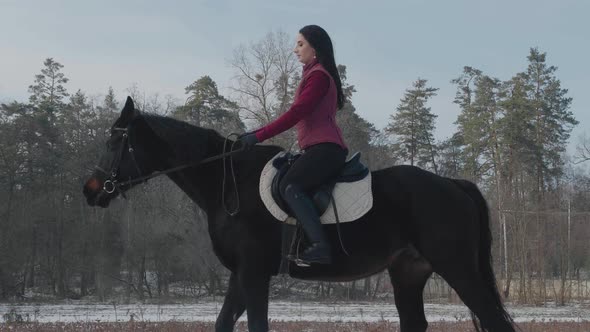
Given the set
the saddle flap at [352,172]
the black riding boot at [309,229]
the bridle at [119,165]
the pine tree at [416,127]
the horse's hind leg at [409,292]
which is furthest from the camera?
the pine tree at [416,127]

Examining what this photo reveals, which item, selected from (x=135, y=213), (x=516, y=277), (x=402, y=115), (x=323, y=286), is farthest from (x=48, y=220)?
(x=402, y=115)

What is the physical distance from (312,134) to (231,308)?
179cm

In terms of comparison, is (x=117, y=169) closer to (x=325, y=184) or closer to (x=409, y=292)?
(x=325, y=184)

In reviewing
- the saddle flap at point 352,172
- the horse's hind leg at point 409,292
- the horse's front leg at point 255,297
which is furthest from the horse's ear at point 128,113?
the horse's hind leg at point 409,292

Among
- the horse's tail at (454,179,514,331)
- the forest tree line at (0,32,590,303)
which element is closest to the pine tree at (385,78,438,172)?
the forest tree line at (0,32,590,303)

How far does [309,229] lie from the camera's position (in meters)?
5.93

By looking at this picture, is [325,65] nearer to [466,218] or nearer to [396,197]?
[396,197]

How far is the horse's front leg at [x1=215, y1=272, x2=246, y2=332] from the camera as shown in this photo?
6137 millimetres

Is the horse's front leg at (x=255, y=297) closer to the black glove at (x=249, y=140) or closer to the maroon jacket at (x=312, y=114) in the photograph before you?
the black glove at (x=249, y=140)

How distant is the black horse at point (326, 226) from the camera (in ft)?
19.8

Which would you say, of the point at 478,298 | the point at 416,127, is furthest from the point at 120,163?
the point at 416,127

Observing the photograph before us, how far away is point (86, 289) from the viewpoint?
37344 mm

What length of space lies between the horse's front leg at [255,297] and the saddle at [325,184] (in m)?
0.66

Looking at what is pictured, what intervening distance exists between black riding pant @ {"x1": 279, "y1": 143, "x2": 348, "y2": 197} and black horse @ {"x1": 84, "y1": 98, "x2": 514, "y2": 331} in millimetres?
393
